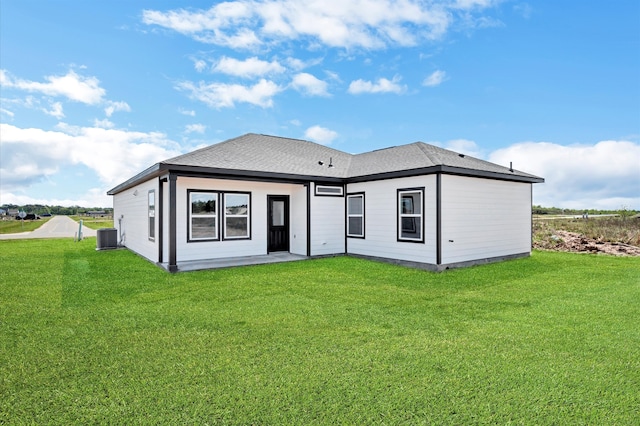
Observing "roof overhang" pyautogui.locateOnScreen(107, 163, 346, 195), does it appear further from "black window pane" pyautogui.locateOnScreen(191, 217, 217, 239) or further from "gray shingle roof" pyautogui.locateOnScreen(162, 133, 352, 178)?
"black window pane" pyautogui.locateOnScreen(191, 217, 217, 239)

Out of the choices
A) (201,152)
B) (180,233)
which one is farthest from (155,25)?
(180,233)

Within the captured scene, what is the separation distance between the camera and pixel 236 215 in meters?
10.8

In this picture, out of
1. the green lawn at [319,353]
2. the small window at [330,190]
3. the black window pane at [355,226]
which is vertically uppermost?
the small window at [330,190]

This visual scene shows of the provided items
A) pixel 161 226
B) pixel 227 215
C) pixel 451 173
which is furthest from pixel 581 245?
pixel 161 226

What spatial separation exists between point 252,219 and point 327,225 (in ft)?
7.87

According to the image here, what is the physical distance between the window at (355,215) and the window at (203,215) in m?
4.24

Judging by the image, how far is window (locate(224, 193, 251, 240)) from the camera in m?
10.6

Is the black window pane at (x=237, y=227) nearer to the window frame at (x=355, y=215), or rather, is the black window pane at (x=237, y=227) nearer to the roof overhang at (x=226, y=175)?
the roof overhang at (x=226, y=175)

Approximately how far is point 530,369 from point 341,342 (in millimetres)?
1852

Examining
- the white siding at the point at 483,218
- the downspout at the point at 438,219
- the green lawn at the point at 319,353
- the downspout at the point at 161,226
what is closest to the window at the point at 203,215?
the downspout at the point at 161,226

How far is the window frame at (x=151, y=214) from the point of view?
34.1 ft

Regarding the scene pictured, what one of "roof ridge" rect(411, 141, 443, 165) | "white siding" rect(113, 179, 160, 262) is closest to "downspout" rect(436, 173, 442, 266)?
"roof ridge" rect(411, 141, 443, 165)

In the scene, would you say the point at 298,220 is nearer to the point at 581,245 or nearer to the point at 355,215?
the point at 355,215

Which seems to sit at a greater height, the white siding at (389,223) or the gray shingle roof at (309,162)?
the gray shingle roof at (309,162)
